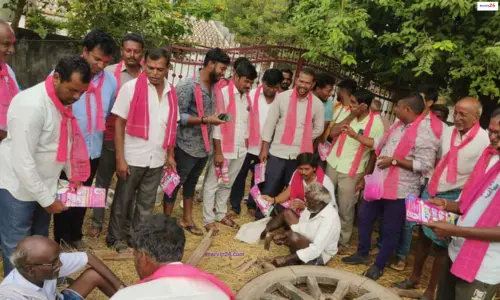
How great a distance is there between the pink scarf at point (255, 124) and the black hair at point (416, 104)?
5.92ft

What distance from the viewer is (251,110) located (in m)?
5.09

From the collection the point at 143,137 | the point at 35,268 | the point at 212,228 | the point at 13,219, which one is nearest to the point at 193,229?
the point at 212,228

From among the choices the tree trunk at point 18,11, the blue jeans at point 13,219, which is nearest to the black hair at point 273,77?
the blue jeans at point 13,219

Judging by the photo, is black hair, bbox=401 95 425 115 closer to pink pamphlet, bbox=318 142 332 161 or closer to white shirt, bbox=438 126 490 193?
white shirt, bbox=438 126 490 193

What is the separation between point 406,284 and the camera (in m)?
4.27

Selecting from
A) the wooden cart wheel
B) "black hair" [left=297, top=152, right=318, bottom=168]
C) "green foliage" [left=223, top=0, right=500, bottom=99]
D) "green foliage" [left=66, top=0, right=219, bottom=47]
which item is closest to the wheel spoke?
the wooden cart wheel

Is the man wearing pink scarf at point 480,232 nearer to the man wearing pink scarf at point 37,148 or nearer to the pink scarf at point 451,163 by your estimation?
the pink scarf at point 451,163

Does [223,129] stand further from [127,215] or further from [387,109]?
[387,109]

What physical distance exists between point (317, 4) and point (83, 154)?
388 centimetres

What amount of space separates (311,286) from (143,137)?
1.97 meters

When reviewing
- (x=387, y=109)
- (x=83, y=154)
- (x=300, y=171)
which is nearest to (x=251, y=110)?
(x=300, y=171)

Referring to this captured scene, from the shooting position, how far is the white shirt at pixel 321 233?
411 cm

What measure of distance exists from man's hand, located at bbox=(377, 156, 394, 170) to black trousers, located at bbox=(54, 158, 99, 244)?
8.90ft

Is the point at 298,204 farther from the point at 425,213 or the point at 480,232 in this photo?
the point at 480,232
